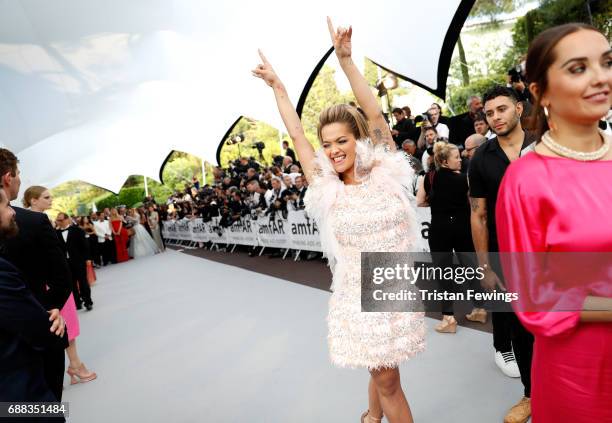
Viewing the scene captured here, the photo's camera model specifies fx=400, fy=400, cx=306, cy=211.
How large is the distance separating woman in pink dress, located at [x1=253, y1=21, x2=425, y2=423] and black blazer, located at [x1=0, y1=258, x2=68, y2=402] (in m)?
1.35

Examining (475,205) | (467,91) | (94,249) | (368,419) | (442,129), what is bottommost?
(94,249)

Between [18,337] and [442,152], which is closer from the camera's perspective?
[18,337]

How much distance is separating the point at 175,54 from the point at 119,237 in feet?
25.6

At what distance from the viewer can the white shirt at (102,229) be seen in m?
16.2

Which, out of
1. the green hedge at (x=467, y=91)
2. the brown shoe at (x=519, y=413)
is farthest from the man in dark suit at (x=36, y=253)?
the green hedge at (x=467, y=91)

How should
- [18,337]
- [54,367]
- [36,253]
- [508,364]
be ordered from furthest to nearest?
[508,364]
[36,253]
[54,367]
[18,337]

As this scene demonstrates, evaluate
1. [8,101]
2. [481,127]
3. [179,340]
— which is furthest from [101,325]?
[8,101]

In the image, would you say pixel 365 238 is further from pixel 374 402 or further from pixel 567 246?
pixel 374 402

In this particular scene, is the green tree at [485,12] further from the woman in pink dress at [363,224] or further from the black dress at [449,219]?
the woman in pink dress at [363,224]

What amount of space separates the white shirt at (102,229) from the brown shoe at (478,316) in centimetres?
1570

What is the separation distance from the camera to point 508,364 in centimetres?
304

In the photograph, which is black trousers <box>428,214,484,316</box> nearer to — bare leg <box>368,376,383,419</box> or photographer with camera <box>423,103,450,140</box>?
bare leg <box>368,376,383,419</box>

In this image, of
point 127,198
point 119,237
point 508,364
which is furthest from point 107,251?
point 127,198

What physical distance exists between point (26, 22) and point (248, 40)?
5.81 metres
